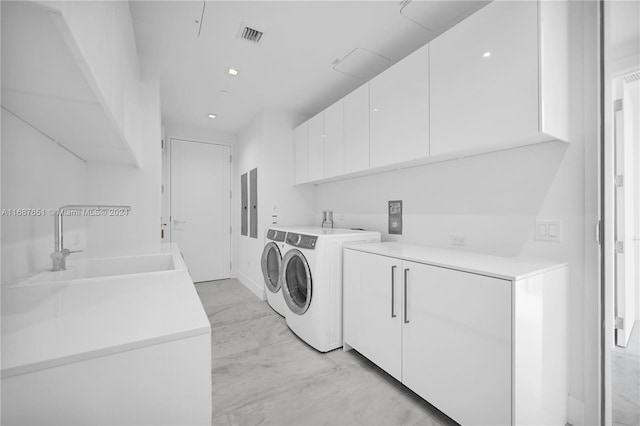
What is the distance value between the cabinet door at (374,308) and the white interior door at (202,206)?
3.07m

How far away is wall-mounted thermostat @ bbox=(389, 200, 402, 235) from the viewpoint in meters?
2.42

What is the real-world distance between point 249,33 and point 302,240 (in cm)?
168

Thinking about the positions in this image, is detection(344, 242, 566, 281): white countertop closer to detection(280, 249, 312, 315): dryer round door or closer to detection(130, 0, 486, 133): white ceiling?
detection(280, 249, 312, 315): dryer round door

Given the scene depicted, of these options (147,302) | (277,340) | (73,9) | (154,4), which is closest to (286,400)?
(277,340)

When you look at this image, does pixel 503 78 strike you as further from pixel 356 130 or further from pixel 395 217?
pixel 395 217

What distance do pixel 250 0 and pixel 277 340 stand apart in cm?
258

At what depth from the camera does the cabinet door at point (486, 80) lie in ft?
4.25

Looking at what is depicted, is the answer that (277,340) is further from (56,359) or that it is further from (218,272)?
(218,272)

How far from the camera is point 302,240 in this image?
7.86 feet

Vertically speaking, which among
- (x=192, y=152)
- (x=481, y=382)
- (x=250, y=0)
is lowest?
(x=481, y=382)

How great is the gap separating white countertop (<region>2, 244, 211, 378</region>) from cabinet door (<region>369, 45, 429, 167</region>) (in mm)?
1619

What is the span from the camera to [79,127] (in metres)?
1.13

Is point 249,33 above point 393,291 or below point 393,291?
above

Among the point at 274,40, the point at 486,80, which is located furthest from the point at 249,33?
the point at 486,80
